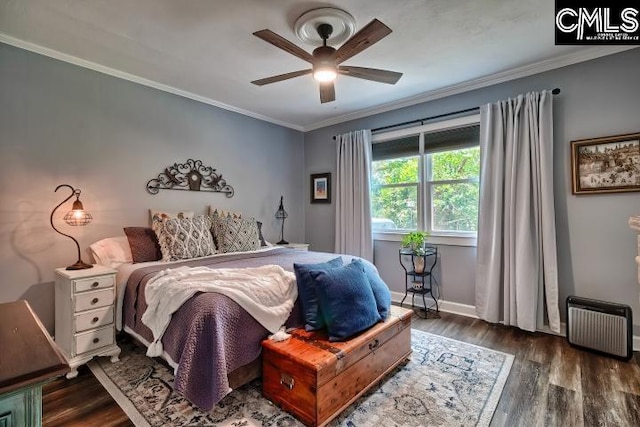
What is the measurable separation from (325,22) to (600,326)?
3241 millimetres

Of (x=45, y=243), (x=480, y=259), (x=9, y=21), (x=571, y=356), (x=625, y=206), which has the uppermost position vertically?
(x=9, y=21)

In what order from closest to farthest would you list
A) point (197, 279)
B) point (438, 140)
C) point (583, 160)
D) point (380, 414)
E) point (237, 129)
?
Answer: 1. point (380, 414)
2. point (197, 279)
3. point (583, 160)
4. point (438, 140)
5. point (237, 129)

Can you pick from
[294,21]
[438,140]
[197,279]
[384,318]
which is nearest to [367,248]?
[438,140]

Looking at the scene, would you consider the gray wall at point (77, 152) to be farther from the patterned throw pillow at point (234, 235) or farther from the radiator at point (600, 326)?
the radiator at point (600, 326)

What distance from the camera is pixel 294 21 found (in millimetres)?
2166

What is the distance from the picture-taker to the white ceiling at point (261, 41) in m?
2.04

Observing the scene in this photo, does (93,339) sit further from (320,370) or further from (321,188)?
(321,188)

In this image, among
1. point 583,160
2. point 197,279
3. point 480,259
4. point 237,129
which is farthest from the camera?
point 237,129

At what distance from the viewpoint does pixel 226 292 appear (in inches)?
70.2

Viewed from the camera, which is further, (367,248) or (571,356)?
(367,248)

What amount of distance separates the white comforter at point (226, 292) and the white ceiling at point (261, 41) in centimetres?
183

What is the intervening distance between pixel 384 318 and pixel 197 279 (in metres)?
1.35

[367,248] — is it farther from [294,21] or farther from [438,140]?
[294,21]

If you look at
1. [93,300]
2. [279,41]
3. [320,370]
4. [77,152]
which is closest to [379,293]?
[320,370]
